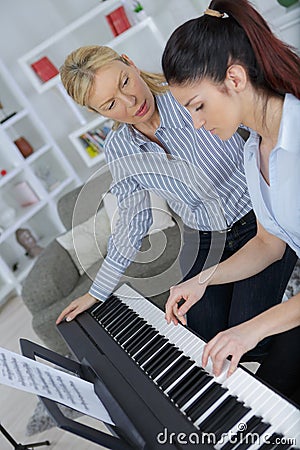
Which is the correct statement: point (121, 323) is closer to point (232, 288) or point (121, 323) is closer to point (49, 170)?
point (232, 288)

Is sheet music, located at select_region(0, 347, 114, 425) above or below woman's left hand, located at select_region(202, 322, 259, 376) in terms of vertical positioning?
above

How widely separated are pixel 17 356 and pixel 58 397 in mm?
183

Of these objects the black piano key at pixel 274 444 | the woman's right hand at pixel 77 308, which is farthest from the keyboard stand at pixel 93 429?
the woman's right hand at pixel 77 308

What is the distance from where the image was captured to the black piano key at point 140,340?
1221 millimetres

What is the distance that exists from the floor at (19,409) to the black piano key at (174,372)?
112cm

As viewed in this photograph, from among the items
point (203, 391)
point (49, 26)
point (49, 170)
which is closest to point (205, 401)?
point (203, 391)

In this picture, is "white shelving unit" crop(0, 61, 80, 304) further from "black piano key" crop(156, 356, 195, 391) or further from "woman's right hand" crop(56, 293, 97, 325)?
"black piano key" crop(156, 356, 195, 391)

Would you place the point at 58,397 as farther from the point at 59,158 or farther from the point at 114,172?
the point at 59,158

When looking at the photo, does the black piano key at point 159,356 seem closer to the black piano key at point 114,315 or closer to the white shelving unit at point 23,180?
the black piano key at point 114,315

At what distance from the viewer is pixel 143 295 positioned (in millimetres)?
1496

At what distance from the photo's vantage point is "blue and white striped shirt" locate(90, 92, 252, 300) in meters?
1.50

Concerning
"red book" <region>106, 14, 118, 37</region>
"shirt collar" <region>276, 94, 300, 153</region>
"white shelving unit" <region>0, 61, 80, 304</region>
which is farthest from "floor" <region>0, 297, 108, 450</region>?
"red book" <region>106, 14, 118, 37</region>

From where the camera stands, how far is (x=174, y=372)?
1063mm

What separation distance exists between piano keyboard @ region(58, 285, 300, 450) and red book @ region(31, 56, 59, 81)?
9.40 feet
